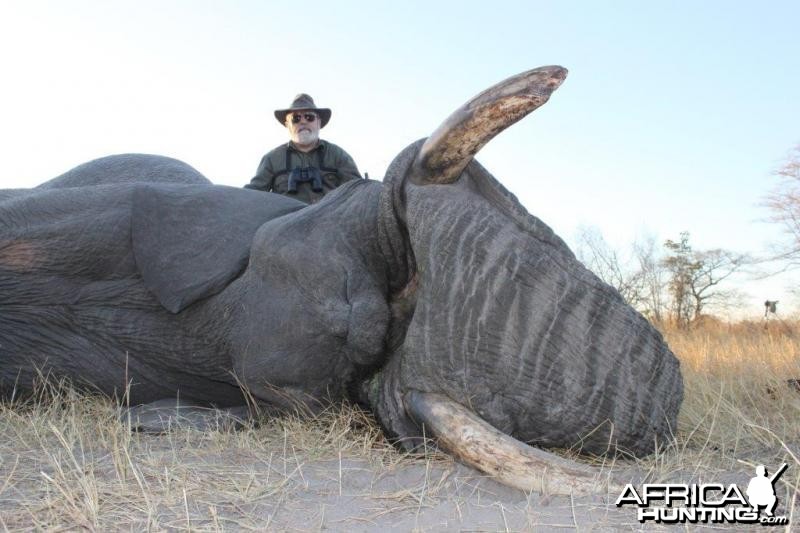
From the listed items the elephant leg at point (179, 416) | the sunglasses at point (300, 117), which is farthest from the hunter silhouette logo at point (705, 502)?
the sunglasses at point (300, 117)

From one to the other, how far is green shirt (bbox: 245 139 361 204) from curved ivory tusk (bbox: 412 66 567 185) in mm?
3749

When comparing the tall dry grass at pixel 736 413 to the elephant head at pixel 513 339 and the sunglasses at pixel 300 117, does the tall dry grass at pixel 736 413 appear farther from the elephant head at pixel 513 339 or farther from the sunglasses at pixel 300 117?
the sunglasses at pixel 300 117

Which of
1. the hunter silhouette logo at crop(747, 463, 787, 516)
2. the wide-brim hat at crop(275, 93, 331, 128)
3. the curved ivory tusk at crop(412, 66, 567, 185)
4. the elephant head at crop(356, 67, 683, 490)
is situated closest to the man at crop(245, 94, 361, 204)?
the wide-brim hat at crop(275, 93, 331, 128)

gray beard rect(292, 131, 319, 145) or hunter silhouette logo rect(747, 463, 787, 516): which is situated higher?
gray beard rect(292, 131, 319, 145)

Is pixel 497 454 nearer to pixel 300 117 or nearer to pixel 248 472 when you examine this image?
pixel 248 472

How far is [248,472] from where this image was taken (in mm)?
2607

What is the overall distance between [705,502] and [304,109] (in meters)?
5.13

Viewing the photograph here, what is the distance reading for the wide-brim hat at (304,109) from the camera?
6834mm

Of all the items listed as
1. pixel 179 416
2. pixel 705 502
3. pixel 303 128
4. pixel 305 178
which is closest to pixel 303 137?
pixel 303 128

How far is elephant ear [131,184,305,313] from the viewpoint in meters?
3.28

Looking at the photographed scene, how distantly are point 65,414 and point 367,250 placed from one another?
1329mm

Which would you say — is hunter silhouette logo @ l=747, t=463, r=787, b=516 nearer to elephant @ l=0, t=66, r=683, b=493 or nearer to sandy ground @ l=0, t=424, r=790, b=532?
sandy ground @ l=0, t=424, r=790, b=532

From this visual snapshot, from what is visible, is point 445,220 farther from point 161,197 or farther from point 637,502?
point 161,197

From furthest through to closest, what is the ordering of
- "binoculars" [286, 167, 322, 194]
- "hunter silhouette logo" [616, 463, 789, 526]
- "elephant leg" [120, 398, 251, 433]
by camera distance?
"binoculars" [286, 167, 322, 194] < "elephant leg" [120, 398, 251, 433] < "hunter silhouette logo" [616, 463, 789, 526]
